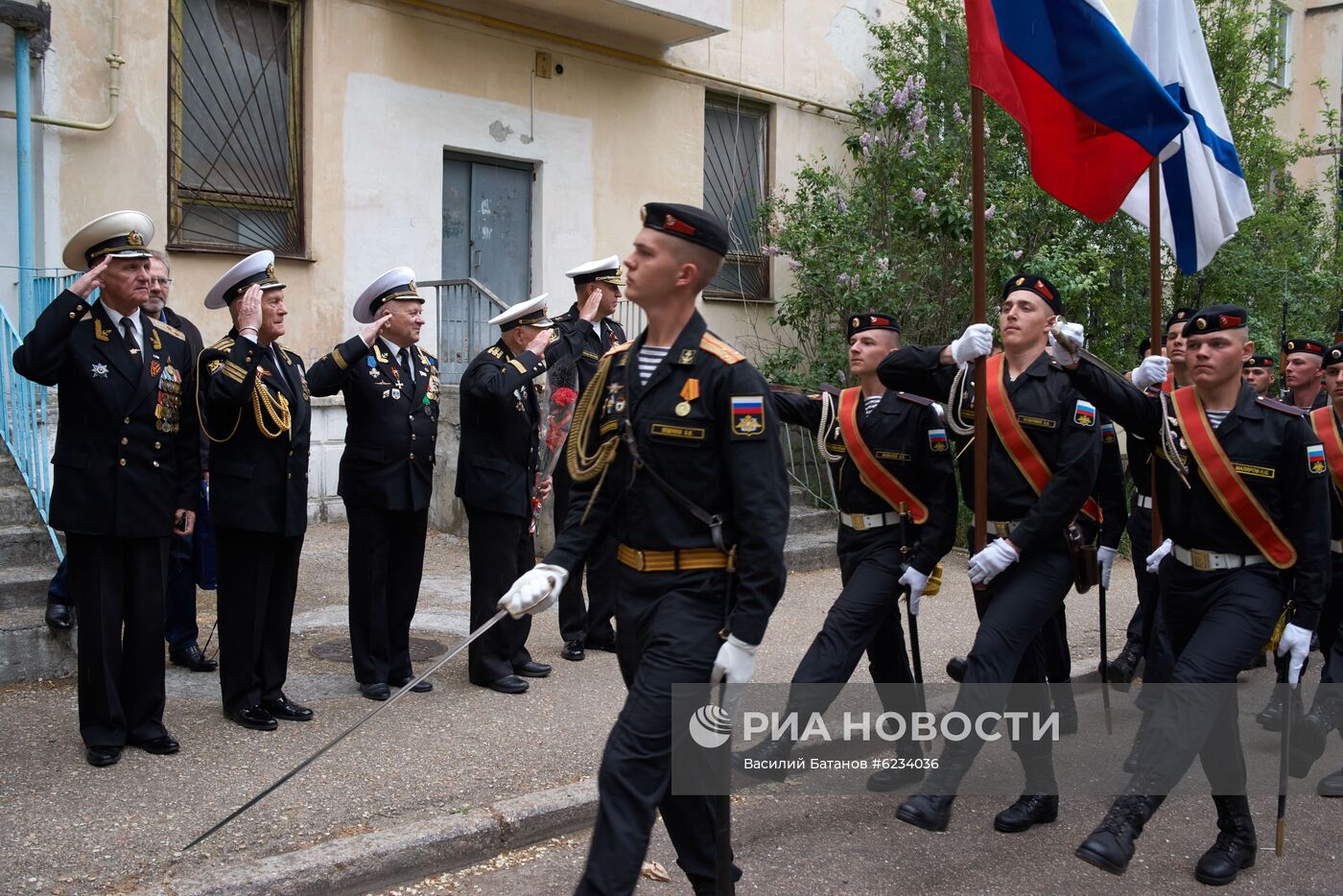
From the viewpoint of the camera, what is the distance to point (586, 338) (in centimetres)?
748

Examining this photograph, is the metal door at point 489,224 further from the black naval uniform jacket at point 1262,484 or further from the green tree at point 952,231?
the black naval uniform jacket at point 1262,484

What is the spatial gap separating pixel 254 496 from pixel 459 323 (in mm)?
5777

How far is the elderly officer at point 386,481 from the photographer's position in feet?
20.5

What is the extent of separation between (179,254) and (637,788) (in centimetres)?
821

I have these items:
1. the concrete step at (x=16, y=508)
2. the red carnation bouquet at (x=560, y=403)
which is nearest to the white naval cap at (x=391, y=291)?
the red carnation bouquet at (x=560, y=403)

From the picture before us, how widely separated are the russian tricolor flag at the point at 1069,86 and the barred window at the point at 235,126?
6888 mm

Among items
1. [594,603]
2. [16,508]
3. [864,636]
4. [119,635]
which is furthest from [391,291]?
[864,636]

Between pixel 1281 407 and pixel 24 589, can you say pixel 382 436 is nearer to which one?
pixel 24 589

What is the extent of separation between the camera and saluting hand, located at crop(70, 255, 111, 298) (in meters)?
4.91

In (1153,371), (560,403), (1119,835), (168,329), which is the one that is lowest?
(1119,835)

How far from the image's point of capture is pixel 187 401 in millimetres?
5516

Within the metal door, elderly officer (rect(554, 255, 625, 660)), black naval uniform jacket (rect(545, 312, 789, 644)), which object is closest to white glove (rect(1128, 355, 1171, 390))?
black naval uniform jacket (rect(545, 312, 789, 644))

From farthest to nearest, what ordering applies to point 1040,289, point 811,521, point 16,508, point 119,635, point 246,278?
point 811,521
point 16,508
point 246,278
point 1040,289
point 119,635

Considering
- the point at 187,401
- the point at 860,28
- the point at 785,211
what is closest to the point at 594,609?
the point at 187,401
